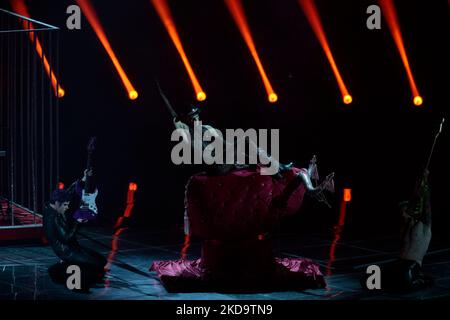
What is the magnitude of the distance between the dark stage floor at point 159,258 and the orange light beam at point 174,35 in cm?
405

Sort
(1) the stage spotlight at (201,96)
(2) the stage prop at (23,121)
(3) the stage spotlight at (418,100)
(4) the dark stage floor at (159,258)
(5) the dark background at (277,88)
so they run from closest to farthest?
(4) the dark stage floor at (159,258) → (2) the stage prop at (23,121) → (5) the dark background at (277,88) → (3) the stage spotlight at (418,100) → (1) the stage spotlight at (201,96)

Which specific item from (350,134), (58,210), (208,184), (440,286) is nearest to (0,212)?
(58,210)

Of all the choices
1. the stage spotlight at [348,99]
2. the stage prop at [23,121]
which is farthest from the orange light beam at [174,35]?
the stage spotlight at [348,99]

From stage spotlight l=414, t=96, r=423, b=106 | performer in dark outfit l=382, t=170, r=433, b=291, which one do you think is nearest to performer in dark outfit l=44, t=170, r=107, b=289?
performer in dark outfit l=382, t=170, r=433, b=291

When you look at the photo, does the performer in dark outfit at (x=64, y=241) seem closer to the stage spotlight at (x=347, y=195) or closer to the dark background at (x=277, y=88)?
the dark background at (x=277, y=88)

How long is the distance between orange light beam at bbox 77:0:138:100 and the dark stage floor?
3919 millimetres

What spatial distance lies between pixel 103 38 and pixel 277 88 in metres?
2.79

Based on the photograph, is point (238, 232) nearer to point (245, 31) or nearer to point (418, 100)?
point (245, 31)

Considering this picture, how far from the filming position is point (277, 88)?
464 inches

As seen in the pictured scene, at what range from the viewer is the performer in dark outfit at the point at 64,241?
5539 mm

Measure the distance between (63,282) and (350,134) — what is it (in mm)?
7455

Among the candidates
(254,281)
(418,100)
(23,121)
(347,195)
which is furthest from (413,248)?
(23,121)

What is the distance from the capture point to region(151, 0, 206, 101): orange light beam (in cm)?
1105

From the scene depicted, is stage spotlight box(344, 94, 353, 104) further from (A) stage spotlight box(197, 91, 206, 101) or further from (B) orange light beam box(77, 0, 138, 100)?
(B) orange light beam box(77, 0, 138, 100)
